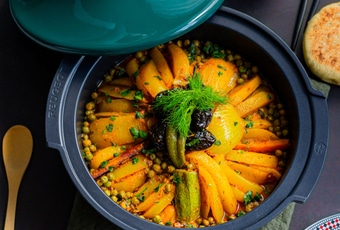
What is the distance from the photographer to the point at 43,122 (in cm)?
279

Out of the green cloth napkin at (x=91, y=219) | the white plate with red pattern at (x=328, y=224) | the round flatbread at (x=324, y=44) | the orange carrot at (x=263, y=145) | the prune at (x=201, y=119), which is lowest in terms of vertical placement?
the green cloth napkin at (x=91, y=219)

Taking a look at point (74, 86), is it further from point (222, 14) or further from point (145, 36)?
point (222, 14)

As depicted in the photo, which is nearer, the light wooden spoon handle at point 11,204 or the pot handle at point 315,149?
the pot handle at point 315,149

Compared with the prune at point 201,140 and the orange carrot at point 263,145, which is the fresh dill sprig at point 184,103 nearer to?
the prune at point 201,140

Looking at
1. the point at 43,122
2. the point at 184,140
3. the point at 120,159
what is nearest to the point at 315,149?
the point at 184,140

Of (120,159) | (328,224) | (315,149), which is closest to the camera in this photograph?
(315,149)

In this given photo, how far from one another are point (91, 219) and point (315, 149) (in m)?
0.97

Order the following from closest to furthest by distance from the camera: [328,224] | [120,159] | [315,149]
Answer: [315,149] → [120,159] → [328,224]

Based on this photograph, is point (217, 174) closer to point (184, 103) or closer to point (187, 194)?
point (187, 194)

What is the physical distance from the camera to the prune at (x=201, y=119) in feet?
7.97

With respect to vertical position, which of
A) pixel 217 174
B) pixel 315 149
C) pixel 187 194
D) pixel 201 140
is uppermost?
pixel 315 149

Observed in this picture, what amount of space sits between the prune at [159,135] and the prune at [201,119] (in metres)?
0.12

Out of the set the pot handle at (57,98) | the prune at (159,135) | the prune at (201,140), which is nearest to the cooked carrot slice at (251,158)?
the prune at (201,140)

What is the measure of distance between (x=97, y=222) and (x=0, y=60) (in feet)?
2.95
